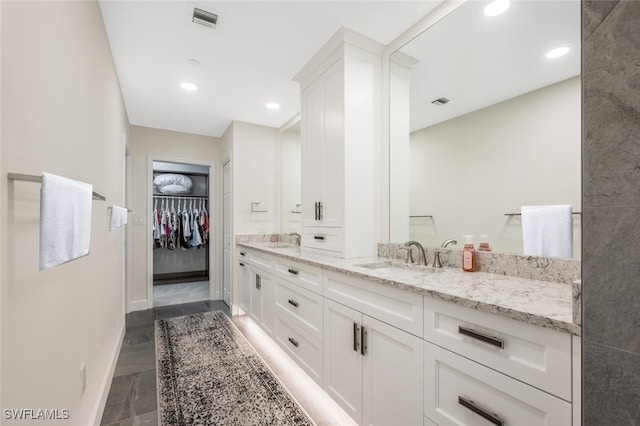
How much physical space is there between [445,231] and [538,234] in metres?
0.54

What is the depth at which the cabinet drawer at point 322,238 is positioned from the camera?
2.22 metres

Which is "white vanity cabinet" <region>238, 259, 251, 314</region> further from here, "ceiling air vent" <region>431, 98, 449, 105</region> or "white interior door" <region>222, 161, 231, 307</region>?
"ceiling air vent" <region>431, 98, 449, 105</region>

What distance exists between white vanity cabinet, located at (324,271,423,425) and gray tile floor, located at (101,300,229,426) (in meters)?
1.16

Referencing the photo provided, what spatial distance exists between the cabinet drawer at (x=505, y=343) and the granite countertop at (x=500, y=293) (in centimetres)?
4

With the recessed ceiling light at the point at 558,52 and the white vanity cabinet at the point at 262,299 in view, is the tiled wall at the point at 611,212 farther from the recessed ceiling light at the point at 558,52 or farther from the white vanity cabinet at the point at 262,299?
the white vanity cabinet at the point at 262,299

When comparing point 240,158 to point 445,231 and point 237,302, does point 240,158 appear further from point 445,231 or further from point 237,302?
point 445,231

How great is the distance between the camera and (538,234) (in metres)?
1.40

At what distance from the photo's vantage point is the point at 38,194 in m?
0.95

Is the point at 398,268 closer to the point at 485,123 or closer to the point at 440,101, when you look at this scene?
the point at 485,123

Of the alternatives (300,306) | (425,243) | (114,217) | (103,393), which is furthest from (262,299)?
(425,243)

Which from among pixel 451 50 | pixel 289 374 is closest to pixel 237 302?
pixel 289 374

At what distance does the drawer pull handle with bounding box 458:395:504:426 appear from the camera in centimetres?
94

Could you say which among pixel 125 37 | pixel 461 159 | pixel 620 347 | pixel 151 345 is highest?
pixel 125 37

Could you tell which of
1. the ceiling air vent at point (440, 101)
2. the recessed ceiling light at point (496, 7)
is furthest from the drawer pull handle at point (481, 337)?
the recessed ceiling light at point (496, 7)
